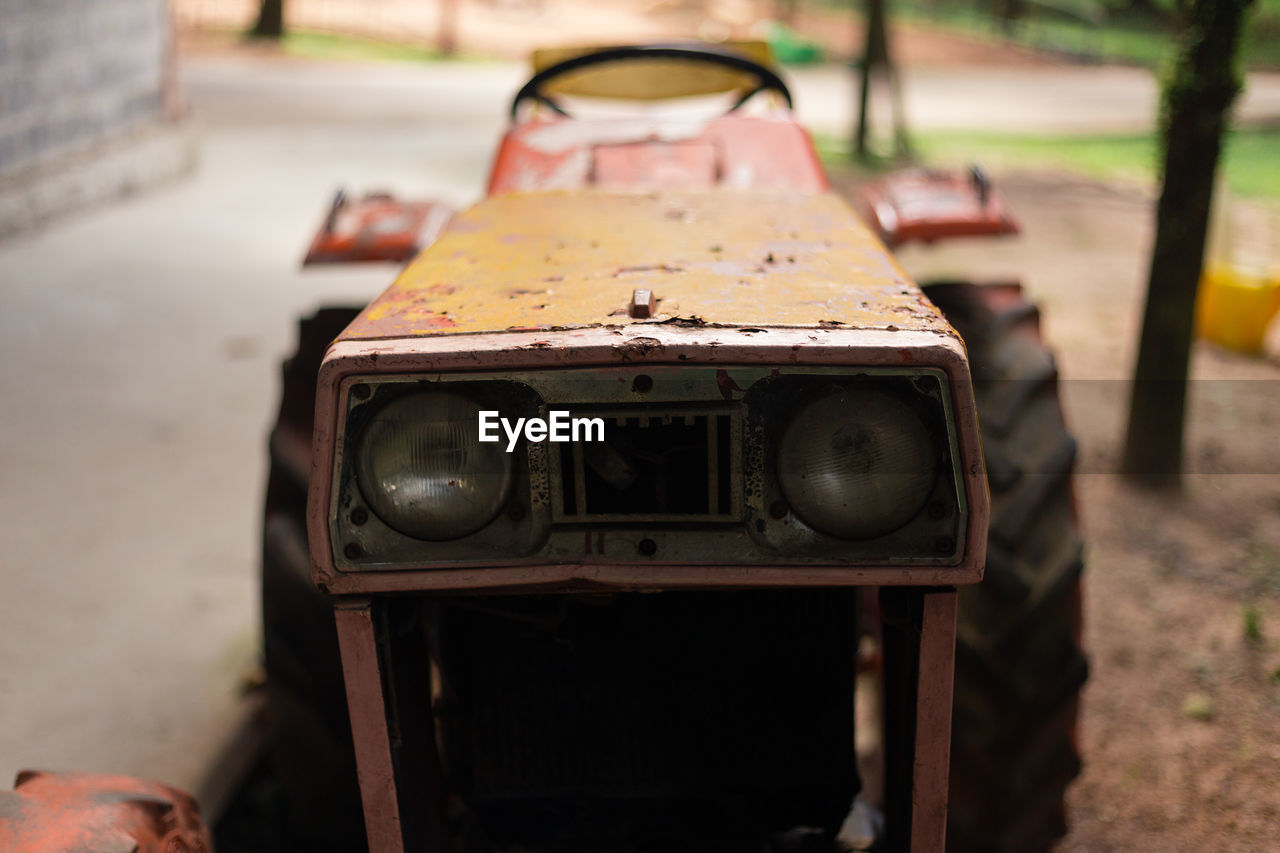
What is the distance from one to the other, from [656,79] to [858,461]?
2.45 metres

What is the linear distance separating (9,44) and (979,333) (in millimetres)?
6797

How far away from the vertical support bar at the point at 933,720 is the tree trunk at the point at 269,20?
846 inches

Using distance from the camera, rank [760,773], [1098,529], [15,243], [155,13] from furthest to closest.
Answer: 1. [155,13]
2. [15,243]
3. [1098,529]
4. [760,773]

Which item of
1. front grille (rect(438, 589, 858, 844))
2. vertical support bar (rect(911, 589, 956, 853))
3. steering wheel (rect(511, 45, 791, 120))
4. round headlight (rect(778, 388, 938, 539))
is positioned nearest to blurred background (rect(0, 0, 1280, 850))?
front grille (rect(438, 589, 858, 844))

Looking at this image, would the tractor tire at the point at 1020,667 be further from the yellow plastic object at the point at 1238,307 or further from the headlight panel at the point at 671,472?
the yellow plastic object at the point at 1238,307

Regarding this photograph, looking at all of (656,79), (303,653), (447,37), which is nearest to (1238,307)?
(656,79)

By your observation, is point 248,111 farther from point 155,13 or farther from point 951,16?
point 951,16

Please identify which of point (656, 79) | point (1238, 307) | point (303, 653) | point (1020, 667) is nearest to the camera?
point (1020, 667)

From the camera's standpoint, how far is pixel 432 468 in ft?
4.77

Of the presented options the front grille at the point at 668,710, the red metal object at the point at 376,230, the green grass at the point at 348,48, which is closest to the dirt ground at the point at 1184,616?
the front grille at the point at 668,710

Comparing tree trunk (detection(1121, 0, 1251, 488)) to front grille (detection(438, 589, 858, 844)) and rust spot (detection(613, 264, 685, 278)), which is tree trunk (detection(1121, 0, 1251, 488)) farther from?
rust spot (detection(613, 264, 685, 278))

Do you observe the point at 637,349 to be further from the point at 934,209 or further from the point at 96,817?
the point at 934,209

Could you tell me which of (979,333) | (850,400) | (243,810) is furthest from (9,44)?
(850,400)

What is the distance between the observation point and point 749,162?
251cm
